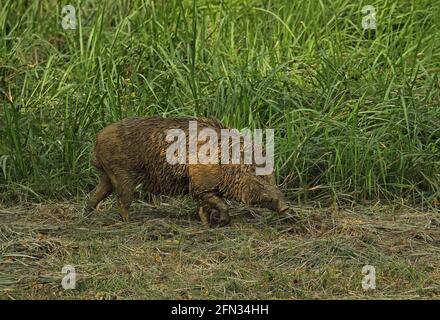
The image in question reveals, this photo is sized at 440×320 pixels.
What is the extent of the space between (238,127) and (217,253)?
63.7 inches

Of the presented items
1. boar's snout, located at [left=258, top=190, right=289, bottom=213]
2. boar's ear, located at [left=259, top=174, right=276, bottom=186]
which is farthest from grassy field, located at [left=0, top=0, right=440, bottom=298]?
boar's ear, located at [left=259, top=174, right=276, bottom=186]

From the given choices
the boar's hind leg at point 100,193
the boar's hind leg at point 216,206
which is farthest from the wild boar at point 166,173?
the boar's hind leg at point 100,193

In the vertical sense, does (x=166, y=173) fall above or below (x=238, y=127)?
below

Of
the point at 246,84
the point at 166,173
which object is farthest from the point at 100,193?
the point at 246,84

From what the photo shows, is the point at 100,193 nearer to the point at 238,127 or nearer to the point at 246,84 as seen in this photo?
the point at 238,127

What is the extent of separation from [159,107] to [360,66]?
5.36ft

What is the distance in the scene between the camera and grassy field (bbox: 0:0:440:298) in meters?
6.30

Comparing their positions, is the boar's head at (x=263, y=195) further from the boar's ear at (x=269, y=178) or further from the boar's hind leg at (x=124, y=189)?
the boar's hind leg at (x=124, y=189)

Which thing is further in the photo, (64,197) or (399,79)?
(399,79)

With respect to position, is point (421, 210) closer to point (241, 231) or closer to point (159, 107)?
point (241, 231)

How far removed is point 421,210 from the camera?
7.53 meters

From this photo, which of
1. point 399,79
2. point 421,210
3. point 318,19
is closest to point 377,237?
point 421,210

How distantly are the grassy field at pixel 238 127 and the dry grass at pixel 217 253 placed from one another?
0.04 ft

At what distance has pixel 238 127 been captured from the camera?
26.2ft
